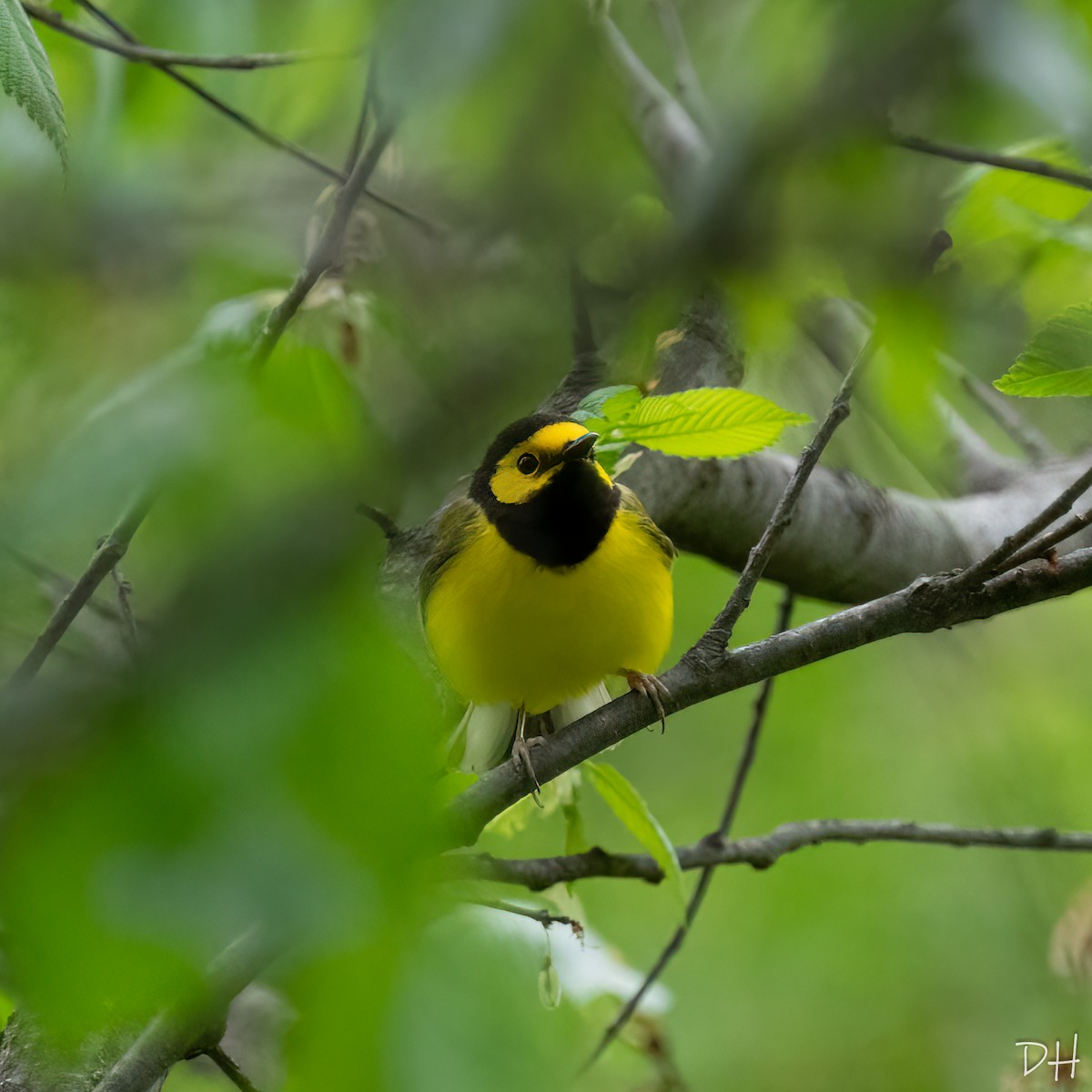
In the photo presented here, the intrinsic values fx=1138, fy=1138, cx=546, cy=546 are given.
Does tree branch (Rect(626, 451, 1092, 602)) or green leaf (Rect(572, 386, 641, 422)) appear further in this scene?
tree branch (Rect(626, 451, 1092, 602))

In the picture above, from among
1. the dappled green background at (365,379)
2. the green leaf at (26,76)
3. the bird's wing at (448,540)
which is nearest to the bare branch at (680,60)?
the dappled green background at (365,379)

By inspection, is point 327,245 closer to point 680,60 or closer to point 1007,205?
point 1007,205

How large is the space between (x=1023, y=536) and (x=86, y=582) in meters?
1.11

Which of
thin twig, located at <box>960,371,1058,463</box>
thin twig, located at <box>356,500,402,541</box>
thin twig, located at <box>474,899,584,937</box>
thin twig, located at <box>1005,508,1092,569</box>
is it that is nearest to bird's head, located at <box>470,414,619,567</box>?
thin twig, located at <box>474,899,584,937</box>

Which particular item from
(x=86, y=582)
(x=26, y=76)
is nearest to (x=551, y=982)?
(x=86, y=582)

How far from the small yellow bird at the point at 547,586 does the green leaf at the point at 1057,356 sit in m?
1.04

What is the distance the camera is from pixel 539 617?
230cm

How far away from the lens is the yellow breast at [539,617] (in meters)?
2.29

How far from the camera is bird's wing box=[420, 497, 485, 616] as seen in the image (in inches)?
91.7

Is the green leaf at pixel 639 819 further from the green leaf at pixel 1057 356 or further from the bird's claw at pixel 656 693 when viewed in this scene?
the green leaf at pixel 1057 356

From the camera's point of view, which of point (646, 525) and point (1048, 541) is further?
point (646, 525)

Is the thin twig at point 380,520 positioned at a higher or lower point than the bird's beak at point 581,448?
lower

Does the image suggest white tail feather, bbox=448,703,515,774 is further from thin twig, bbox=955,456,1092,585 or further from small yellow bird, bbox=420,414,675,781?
thin twig, bbox=955,456,1092,585

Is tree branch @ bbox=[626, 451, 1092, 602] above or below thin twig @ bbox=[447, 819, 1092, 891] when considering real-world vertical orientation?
above
